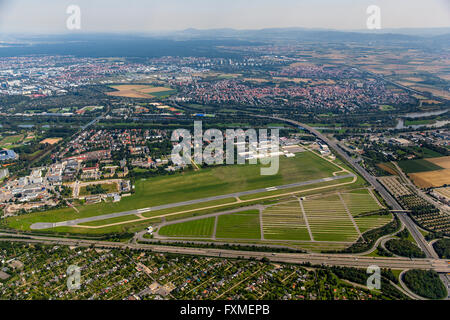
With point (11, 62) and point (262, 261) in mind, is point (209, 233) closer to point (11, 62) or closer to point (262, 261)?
point (262, 261)

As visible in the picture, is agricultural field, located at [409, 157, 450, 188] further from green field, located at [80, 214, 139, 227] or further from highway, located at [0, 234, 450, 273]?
green field, located at [80, 214, 139, 227]

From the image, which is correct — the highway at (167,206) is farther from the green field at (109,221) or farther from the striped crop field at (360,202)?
the striped crop field at (360,202)

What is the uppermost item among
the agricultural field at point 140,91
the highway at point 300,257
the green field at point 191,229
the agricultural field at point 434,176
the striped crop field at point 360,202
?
the agricultural field at point 140,91

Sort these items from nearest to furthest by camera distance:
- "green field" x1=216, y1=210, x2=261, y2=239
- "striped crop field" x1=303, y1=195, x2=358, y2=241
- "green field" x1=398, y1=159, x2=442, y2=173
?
"striped crop field" x1=303, y1=195, x2=358, y2=241 → "green field" x1=216, y1=210, x2=261, y2=239 → "green field" x1=398, y1=159, x2=442, y2=173

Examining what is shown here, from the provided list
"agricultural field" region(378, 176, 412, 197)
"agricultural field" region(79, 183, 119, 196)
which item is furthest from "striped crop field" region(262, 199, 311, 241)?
"agricultural field" region(79, 183, 119, 196)

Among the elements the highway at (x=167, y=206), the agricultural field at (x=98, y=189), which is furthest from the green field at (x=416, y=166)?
the agricultural field at (x=98, y=189)

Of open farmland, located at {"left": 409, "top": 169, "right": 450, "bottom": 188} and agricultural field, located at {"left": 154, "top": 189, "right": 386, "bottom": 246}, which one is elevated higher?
open farmland, located at {"left": 409, "top": 169, "right": 450, "bottom": 188}
